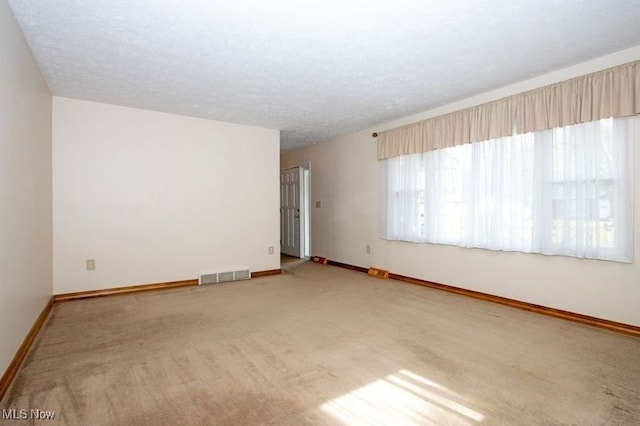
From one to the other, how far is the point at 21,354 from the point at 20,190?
1.10 meters

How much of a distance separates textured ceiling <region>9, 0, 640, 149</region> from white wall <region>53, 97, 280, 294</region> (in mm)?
434

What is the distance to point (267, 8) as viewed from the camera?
1.98 metres

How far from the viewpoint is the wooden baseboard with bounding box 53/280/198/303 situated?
11.6ft

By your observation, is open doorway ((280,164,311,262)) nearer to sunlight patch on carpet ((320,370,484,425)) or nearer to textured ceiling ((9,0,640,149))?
textured ceiling ((9,0,640,149))

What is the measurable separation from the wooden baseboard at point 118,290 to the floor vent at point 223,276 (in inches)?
4.5

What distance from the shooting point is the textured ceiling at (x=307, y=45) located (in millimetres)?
2002

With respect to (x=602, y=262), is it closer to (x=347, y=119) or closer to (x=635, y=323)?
(x=635, y=323)

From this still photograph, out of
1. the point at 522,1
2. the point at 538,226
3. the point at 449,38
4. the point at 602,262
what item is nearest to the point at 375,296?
the point at 538,226

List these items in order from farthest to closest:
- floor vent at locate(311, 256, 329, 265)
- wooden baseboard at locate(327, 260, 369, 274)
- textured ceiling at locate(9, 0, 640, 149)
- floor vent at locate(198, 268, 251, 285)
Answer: floor vent at locate(311, 256, 329, 265) → wooden baseboard at locate(327, 260, 369, 274) → floor vent at locate(198, 268, 251, 285) → textured ceiling at locate(9, 0, 640, 149)

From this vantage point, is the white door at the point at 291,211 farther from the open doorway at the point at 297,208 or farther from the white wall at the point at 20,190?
the white wall at the point at 20,190

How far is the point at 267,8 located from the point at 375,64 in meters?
1.13

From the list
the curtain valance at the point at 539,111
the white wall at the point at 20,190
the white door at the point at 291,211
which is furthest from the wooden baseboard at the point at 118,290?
the curtain valance at the point at 539,111

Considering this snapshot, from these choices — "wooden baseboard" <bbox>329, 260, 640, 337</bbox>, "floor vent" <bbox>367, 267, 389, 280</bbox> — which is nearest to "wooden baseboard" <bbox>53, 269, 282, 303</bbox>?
"floor vent" <bbox>367, 267, 389, 280</bbox>

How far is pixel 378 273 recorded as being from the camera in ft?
15.9
